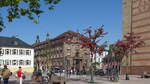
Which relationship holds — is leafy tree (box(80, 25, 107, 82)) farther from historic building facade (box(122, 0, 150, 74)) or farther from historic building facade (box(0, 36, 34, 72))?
historic building facade (box(0, 36, 34, 72))

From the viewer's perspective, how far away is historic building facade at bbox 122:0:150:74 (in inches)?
2084

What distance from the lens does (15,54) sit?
8731cm

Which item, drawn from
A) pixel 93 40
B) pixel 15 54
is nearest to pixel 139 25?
pixel 93 40

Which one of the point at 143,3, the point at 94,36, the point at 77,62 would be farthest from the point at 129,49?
the point at 77,62

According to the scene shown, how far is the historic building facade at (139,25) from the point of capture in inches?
2084

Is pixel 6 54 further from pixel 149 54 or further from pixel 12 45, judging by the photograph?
pixel 149 54

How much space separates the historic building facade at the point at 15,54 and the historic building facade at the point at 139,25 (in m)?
36.5

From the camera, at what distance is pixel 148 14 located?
53.2 meters

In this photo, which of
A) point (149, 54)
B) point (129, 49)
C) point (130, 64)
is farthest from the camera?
point (130, 64)

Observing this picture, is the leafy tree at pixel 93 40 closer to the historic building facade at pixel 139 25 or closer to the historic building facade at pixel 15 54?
the historic building facade at pixel 139 25

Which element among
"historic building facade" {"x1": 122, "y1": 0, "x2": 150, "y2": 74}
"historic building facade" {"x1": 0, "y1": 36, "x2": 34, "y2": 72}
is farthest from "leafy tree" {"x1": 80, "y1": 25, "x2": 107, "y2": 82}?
"historic building facade" {"x1": 0, "y1": 36, "x2": 34, "y2": 72}

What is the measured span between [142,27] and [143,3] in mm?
4071

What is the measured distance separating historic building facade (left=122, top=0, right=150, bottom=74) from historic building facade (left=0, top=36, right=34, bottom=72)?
36497 mm

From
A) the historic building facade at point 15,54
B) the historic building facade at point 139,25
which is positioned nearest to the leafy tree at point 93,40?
the historic building facade at point 139,25
